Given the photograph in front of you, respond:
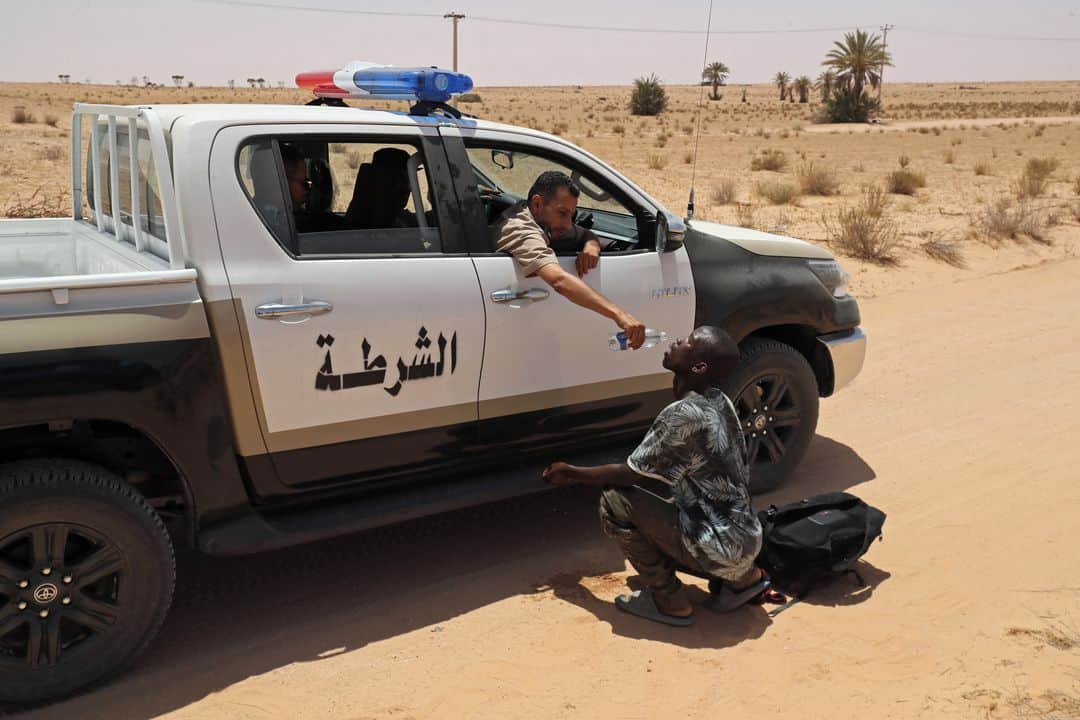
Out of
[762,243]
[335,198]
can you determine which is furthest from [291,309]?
[762,243]

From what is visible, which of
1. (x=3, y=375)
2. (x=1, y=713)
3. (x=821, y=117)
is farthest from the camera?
(x=821, y=117)

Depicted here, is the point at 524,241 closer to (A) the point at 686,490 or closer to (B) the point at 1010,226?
(A) the point at 686,490

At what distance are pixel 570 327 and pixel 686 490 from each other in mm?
959

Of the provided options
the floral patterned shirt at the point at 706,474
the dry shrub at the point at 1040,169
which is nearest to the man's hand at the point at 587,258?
the floral patterned shirt at the point at 706,474

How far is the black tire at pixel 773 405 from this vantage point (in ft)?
17.6

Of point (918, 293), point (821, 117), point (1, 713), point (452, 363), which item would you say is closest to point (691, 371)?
point (452, 363)

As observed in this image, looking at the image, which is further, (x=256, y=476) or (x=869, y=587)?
(x=869, y=587)

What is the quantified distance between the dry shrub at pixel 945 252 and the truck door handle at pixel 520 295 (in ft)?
29.5

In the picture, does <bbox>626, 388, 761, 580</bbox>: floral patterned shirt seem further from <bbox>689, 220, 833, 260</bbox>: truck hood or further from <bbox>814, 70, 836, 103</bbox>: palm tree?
<bbox>814, 70, 836, 103</bbox>: palm tree

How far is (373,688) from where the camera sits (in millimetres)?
3811

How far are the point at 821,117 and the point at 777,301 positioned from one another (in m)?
55.0

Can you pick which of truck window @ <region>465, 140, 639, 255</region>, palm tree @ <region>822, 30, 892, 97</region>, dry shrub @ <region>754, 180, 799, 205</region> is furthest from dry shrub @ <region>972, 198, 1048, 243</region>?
palm tree @ <region>822, 30, 892, 97</region>

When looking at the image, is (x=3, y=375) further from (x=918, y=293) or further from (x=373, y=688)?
(x=918, y=293)

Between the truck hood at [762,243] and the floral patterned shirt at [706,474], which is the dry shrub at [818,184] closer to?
the truck hood at [762,243]
